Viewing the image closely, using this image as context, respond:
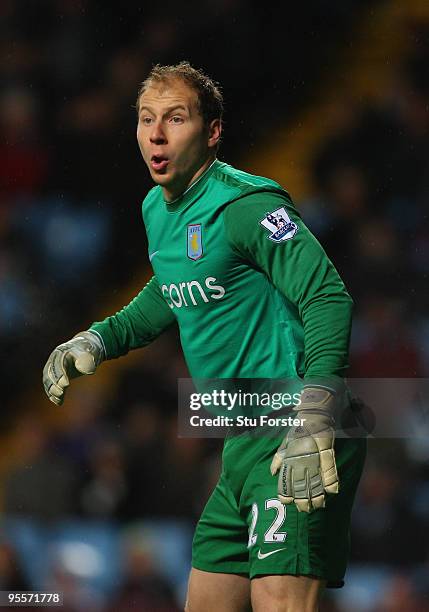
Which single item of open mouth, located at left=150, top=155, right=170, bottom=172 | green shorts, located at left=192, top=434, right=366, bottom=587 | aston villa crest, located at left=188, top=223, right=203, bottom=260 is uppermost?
open mouth, located at left=150, top=155, right=170, bottom=172

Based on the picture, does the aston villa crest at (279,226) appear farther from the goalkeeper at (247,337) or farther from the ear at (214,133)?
the ear at (214,133)

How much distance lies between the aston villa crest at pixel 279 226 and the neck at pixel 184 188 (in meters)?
0.36

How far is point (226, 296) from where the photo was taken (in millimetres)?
2688

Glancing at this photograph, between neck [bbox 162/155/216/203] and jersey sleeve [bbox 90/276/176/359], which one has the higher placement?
neck [bbox 162/155/216/203]

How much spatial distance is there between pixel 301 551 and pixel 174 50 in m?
3.53

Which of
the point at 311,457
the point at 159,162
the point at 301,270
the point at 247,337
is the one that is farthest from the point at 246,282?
the point at 311,457

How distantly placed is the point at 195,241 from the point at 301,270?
356 mm

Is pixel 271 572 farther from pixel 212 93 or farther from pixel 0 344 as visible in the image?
pixel 0 344

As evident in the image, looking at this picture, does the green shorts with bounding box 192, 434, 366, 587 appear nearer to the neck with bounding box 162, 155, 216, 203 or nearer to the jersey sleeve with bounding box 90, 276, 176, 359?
the jersey sleeve with bounding box 90, 276, 176, 359

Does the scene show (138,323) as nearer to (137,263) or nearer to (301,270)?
(301,270)

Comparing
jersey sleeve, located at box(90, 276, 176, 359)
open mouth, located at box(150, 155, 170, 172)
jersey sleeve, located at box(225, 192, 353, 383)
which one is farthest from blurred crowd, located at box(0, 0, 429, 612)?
jersey sleeve, located at box(225, 192, 353, 383)

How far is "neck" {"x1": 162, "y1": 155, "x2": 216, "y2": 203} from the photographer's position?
2834 mm

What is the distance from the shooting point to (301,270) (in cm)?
246

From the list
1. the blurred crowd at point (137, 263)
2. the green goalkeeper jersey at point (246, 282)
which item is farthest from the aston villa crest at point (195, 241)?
the blurred crowd at point (137, 263)
